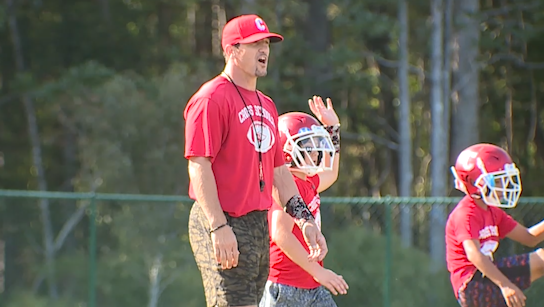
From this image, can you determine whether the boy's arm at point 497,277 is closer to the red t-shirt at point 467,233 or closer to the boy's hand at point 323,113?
the red t-shirt at point 467,233

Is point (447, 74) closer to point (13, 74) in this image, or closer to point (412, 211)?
point (412, 211)

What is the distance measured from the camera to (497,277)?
5.81 m

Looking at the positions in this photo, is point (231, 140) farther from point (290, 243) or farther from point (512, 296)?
point (512, 296)

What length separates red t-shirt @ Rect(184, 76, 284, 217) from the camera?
4238 mm

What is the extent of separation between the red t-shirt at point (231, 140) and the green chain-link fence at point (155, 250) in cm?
414

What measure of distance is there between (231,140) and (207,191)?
314mm

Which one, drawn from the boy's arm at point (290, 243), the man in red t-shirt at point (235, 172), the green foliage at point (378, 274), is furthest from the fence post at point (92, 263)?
the man in red t-shirt at point (235, 172)

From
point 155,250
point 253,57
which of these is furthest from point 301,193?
point 155,250

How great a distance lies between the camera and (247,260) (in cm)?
436

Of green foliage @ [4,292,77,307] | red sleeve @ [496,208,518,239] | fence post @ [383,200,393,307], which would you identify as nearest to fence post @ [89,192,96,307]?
green foliage @ [4,292,77,307]

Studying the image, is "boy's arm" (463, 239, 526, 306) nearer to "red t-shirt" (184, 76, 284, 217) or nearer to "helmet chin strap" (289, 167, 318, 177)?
"helmet chin strap" (289, 167, 318, 177)

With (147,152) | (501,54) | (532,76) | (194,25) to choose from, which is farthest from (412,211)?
(194,25)

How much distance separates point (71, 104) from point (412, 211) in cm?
889

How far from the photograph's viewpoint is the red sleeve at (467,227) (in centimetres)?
595
